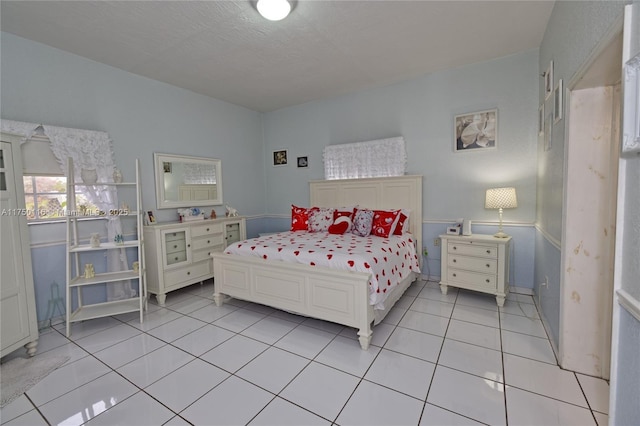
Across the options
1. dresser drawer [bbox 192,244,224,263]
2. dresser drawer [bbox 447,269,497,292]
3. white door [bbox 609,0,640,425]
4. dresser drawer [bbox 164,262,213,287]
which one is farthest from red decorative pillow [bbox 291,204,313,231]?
white door [bbox 609,0,640,425]

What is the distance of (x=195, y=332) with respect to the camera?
102 inches

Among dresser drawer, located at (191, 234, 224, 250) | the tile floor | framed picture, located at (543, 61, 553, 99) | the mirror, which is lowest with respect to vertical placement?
the tile floor

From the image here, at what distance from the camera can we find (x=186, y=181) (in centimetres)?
400

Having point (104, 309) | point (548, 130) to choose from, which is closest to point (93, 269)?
point (104, 309)

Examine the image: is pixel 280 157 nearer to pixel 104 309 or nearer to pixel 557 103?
pixel 104 309

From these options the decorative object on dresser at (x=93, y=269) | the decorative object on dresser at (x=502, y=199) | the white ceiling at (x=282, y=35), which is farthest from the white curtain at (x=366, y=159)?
the decorative object on dresser at (x=93, y=269)

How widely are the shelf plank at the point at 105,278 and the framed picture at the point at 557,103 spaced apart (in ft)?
13.5

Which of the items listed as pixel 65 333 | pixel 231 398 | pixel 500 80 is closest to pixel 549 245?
pixel 500 80

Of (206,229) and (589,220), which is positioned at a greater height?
(589,220)

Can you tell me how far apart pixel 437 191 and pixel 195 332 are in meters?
3.33

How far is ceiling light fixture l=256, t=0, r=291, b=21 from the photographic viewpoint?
2.12 meters

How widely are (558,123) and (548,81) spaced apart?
27.2 inches

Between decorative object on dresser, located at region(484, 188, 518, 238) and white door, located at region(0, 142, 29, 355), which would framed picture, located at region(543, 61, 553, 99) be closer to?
decorative object on dresser, located at region(484, 188, 518, 238)

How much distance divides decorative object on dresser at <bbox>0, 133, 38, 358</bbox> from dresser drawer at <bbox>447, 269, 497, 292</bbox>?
13.3 feet
